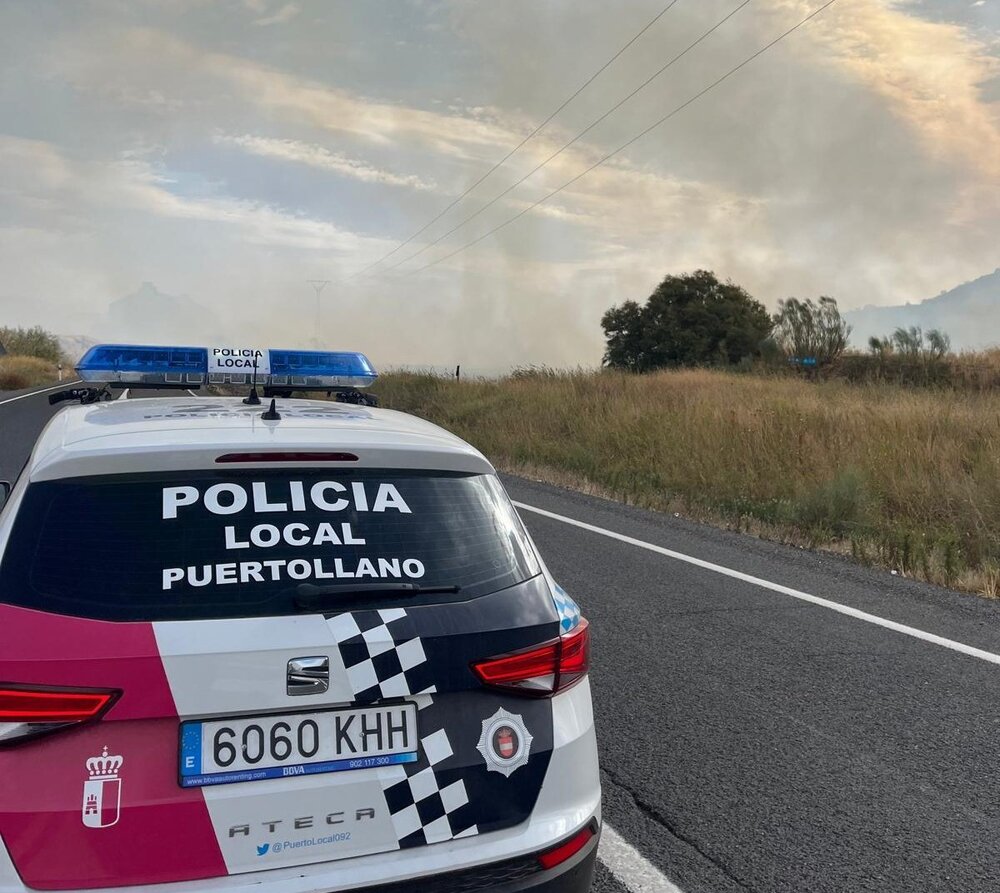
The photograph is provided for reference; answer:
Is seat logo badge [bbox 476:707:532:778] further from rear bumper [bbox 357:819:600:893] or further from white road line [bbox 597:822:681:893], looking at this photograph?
white road line [bbox 597:822:681:893]

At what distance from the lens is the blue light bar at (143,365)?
4.66 m

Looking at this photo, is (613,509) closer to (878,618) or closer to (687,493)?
(687,493)

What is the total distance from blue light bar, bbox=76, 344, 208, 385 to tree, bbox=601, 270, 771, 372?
51.0 meters

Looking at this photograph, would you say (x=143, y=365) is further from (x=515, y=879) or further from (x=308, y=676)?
(x=515, y=879)

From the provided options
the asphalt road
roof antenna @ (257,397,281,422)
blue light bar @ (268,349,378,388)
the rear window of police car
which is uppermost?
blue light bar @ (268,349,378,388)

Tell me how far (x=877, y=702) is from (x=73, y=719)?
4.03m

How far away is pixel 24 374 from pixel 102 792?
49466mm

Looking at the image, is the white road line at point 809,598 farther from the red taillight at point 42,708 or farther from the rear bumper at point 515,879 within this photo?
the red taillight at point 42,708

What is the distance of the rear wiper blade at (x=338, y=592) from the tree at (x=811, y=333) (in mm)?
A: 27824

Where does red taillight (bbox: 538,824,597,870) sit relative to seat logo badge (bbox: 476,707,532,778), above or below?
below

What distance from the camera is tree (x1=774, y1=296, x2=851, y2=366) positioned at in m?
28.7

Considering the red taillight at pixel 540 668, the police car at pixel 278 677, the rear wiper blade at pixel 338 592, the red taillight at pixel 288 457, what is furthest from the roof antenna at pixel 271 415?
the red taillight at pixel 540 668

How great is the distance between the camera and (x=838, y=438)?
42.2 ft

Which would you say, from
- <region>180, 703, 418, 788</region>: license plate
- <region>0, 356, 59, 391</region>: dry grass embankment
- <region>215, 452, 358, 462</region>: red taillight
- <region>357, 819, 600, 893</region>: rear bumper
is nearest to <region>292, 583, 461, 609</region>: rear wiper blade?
<region>180, 703, 418, 788</region>: license plate
